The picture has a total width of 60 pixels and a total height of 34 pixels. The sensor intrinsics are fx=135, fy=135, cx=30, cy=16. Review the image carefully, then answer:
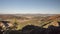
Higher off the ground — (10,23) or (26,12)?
(26,12)

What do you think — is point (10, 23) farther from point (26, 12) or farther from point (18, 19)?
point (26, 12)

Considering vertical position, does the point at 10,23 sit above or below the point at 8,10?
below

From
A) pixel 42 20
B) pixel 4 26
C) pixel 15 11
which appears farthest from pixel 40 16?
pixel 4 26

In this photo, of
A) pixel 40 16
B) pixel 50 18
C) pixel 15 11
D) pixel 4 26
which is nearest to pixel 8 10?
pixel 15 11

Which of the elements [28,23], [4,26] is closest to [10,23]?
[4,26]

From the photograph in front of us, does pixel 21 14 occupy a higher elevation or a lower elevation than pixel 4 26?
higher

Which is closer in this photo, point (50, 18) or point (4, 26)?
point (4, 26)

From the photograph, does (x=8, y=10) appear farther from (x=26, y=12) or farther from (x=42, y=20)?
(x=42, y=20)

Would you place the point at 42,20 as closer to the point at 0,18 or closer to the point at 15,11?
the point at 15,11
